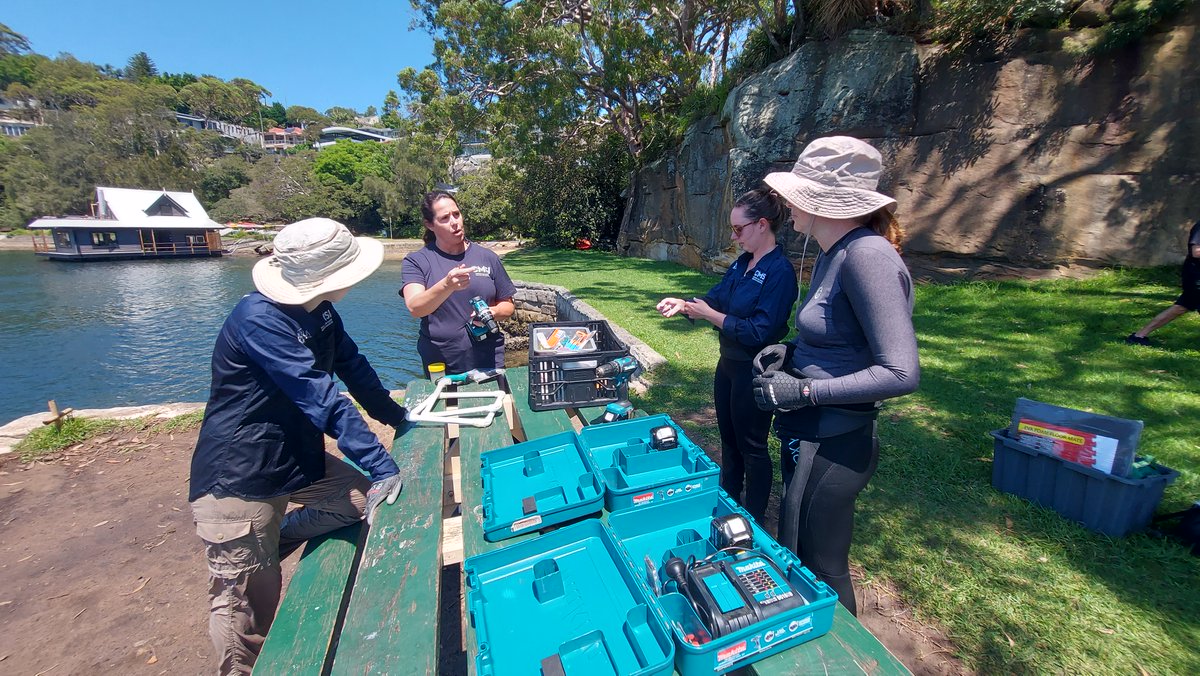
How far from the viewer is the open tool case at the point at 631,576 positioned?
1384 millimetres

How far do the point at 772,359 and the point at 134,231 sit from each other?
48939 mm

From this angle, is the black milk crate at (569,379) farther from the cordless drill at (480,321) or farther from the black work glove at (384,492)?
the black work glove at (384,492)

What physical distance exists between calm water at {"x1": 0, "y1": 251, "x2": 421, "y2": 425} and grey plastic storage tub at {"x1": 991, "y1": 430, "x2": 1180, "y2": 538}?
32.7 ft

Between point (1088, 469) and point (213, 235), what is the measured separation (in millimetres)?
48604

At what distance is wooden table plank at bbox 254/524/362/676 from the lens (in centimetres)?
170

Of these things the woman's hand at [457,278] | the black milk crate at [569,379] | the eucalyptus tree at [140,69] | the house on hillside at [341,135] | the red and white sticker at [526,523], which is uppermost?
the eucalyptus tree at [140,69]

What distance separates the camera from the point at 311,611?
196cm

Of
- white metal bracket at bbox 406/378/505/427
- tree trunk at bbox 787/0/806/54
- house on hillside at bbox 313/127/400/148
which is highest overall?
house on hillside at bbox 313/127/400/148

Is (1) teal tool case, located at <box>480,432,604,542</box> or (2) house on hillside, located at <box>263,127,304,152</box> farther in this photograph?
(2) house on hillside, located at <box>263,127,304,152</box>

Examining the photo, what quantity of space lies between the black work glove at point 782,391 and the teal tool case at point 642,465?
16.1 inches

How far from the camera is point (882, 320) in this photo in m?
1.62

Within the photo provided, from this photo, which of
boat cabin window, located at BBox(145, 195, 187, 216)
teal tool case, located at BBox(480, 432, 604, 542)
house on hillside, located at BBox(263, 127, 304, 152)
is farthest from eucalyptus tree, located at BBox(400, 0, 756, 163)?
house on hillside, located at BBox(263, 127, 304, 152)

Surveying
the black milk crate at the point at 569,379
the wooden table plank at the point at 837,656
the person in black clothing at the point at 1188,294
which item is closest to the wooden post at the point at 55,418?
the black milk crate at the point at 569,379

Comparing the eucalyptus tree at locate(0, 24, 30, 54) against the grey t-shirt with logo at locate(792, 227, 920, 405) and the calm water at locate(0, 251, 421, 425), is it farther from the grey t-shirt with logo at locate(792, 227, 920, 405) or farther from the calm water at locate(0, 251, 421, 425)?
the grey t-shirt with logo at locate(792, 227, 920, 405)
